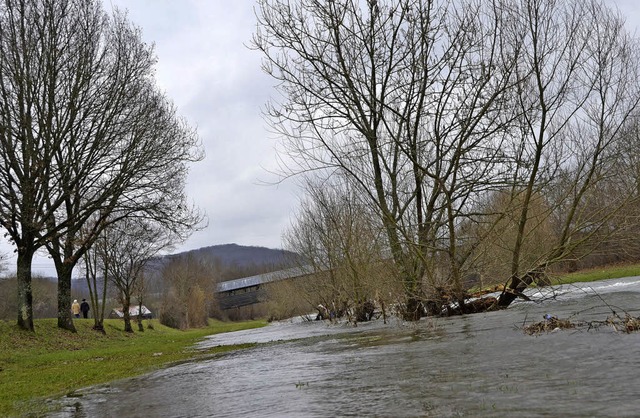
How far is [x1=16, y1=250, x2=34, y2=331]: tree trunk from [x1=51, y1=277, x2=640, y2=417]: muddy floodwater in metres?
15.7

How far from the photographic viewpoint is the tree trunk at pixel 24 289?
22556 millimetres

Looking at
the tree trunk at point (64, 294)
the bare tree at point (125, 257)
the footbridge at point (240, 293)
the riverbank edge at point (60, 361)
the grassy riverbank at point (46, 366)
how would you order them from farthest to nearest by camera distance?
the footbridge at point (240, 293) → the bare tree at point (125, 257) → the tree trunk at point (64, 294) → the riverbank edge at point (60, 361) → the grassy riverbank at point (46, 366)

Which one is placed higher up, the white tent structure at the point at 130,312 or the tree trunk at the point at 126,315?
the white tent structure at the point at 130,312

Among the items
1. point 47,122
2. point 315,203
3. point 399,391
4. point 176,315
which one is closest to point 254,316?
point 176,315

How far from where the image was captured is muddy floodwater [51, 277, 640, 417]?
12.6ft

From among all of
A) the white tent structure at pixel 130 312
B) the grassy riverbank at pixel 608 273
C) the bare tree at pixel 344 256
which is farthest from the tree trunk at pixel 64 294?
the white tent structure at pixel 130 312

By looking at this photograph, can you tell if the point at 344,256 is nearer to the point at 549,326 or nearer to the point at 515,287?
the point at 515,287

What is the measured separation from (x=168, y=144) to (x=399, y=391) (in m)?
22.2

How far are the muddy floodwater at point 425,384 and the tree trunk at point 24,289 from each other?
15.7m

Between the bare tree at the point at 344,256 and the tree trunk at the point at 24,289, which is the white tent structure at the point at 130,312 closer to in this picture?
the bare tree at the point at 344,256

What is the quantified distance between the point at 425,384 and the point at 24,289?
2152 cm

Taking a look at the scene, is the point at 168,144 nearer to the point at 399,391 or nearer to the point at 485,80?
the point at 485,80

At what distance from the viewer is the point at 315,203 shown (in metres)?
30.7

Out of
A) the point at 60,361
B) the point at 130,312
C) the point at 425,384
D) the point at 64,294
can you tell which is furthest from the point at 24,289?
the point at 130,312
